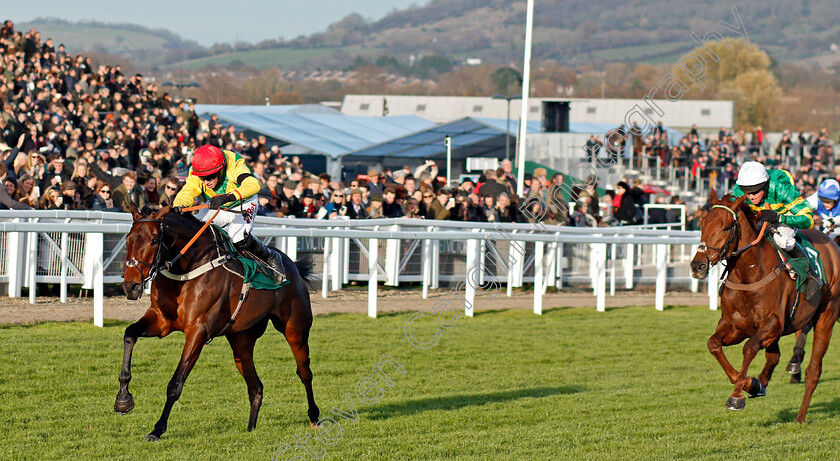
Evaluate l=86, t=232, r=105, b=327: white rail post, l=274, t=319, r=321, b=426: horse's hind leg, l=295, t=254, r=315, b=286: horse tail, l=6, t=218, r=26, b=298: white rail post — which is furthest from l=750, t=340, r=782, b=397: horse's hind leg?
l=6, t=218, r=26, b=298: white rail post

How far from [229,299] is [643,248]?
9.82 m

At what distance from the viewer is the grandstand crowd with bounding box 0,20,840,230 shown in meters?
11.2

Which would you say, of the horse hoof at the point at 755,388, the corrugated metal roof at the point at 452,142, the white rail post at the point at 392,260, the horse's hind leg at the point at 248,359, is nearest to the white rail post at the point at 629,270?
the white rail post at the point at 392,260

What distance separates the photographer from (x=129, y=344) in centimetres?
578

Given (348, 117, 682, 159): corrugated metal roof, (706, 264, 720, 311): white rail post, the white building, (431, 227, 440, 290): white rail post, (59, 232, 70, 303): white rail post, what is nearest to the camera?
(59, 232, 70, 303): white rail post

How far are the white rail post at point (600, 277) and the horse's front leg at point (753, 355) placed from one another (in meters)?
5.84

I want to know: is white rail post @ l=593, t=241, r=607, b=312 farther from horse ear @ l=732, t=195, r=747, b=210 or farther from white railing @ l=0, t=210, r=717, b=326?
horse ear @ l=732, t=195, r=747, b=210

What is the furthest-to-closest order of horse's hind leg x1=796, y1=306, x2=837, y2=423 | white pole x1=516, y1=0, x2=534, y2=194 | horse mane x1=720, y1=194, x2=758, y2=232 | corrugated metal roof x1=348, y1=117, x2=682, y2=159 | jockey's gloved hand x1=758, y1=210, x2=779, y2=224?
corrugated metal roof x1=348, y1=117, x2=682, y2=159 → white pole x1=516, y1=0, x2=534, y2=194 → horse's hind leg x1=796, y1=306, x2=837, y2=423 → jockey's gloved hand x1=758, y1=210, x2=779, y2=224 → horse mane x1=720, y1=194, x2=758, y2=232

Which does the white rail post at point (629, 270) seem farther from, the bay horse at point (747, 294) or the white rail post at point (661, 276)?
the bay horse at point (747, 294)

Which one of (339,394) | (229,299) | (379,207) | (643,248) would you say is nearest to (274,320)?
(229,299)

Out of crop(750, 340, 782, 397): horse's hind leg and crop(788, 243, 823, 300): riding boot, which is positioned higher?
crop(788, 243, 823, 300): riding boot

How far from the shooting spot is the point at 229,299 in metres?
6.21

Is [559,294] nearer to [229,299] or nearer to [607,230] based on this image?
[607,230]

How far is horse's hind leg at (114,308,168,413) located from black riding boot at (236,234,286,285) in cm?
77
